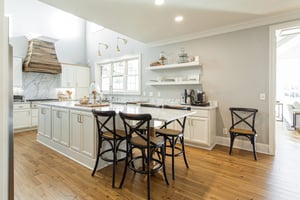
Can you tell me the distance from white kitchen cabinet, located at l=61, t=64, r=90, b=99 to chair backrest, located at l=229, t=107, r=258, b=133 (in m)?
5.65

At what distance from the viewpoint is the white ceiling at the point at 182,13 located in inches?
109

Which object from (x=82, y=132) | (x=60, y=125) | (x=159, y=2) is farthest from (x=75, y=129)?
(x=159, y=2)

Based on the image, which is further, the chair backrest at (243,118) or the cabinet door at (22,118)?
the cabinet door at (22,118)

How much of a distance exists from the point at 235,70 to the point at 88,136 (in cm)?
328

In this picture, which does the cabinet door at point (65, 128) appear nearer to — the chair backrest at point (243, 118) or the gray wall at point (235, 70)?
the gray wall at point (235, 70)

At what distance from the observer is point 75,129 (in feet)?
9.89

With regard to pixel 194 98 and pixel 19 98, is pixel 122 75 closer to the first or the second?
pixel 194 98

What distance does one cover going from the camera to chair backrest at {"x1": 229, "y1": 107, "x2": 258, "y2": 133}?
343 centimetres

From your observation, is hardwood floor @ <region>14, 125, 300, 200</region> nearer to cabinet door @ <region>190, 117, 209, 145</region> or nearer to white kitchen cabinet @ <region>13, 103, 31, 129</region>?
cabinet door @ <region>190, 117, 209, 145</region>

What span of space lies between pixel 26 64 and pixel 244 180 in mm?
6380

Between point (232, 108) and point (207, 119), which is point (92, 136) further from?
point (232, 108)

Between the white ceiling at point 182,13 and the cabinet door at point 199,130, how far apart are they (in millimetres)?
2062

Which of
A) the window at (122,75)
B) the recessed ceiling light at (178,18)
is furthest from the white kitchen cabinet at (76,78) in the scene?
the recessed ceiling light at (178,18)

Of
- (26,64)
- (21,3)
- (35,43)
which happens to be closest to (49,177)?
(26,64)
